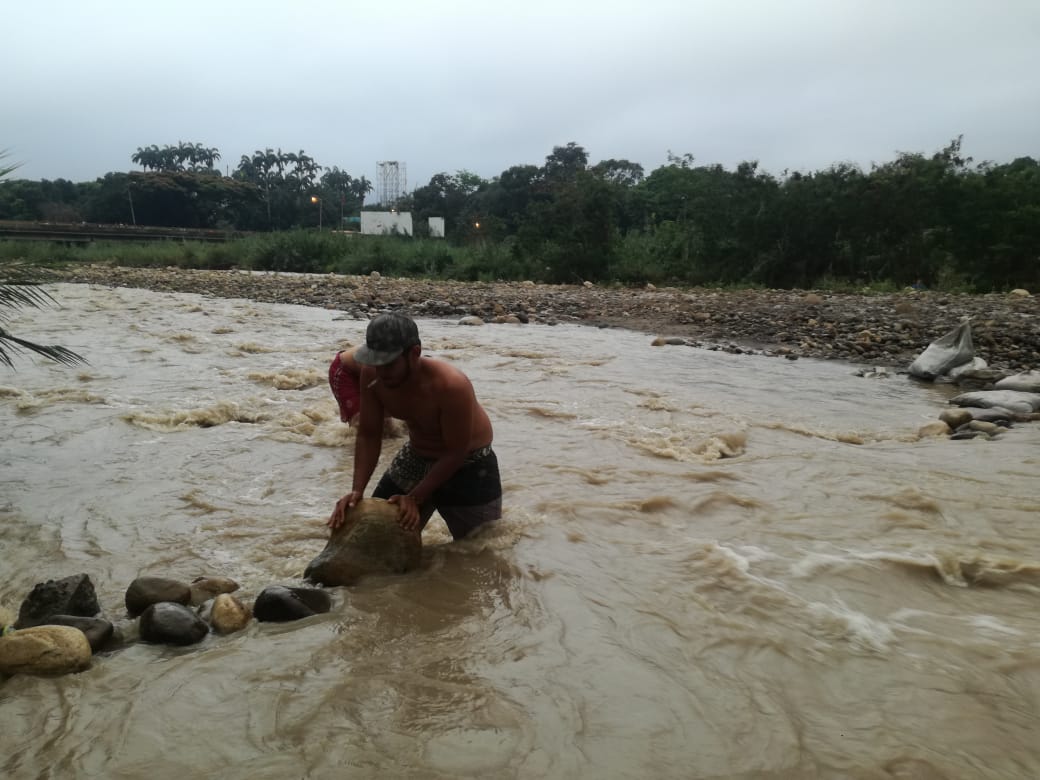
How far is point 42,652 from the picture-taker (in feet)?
7.98

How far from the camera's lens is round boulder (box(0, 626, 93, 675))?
2.41 meters

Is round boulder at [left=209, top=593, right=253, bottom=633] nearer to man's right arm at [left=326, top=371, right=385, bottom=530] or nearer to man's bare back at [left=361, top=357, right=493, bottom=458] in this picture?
man's right arm at [left=326, top=371, right=385, bottom=530]

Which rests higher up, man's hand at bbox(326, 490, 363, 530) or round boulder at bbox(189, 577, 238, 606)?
man's hand at bbox(326, 490, 363, 530)

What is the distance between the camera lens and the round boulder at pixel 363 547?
3178mm

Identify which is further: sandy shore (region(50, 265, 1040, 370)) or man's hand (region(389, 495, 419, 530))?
sandy shore (region(50, 265, 1040, 370))

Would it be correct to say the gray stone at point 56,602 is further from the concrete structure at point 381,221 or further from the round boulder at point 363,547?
the concrete structure at point 381,221

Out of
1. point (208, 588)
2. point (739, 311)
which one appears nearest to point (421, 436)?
point (208, 588)

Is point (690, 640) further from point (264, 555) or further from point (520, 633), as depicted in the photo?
point (264, 555)

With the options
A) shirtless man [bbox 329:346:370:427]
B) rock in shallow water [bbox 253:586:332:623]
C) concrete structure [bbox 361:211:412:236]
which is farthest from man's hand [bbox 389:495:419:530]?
concrete structure [bbox 361:211:412:236]

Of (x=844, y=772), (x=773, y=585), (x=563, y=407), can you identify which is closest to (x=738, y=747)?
Answer: (x=844, y=772)

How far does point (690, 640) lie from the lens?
284 cm

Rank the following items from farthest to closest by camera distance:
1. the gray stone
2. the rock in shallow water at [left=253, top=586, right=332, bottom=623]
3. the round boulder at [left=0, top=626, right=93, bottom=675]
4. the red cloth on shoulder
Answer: the red cloth on shoulder, the rock in shallow water at [left=253, top=586, right=332, bottom=623], the gray stone, the round boulder at [left=0, top=626, right=93, bottom=675]

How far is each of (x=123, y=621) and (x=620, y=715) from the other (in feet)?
6.47

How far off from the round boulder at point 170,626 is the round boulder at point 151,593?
123 mm
